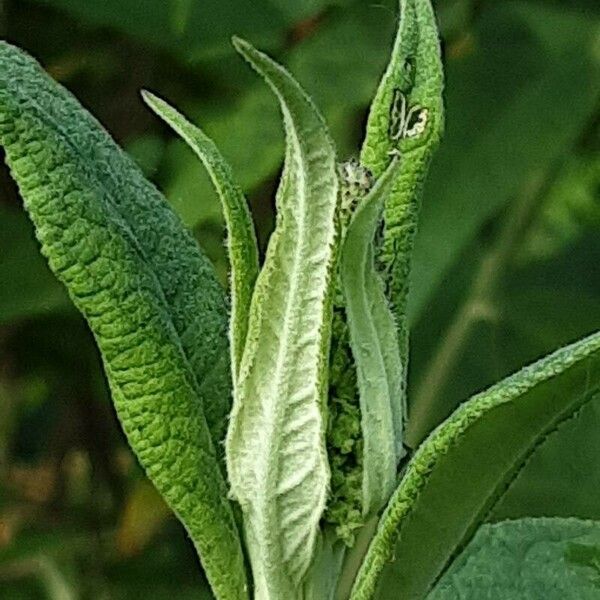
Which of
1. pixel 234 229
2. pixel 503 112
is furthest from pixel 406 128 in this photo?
pixel 503 112

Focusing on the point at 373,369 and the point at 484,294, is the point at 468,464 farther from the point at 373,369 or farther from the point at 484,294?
the point at 484,294

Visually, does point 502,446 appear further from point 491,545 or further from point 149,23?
point 149,23

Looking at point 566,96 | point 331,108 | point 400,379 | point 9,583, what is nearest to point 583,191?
point 566,96

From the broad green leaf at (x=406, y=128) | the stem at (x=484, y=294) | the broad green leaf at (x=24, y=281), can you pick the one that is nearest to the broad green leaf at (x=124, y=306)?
the broad green leaf at (x=406, y=128)

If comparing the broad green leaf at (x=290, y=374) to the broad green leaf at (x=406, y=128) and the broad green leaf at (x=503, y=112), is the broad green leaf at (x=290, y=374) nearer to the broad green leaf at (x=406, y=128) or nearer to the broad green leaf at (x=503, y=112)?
the broad green leaf at (x=406, y=128)

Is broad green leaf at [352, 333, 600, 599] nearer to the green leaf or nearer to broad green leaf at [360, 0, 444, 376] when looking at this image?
broad green leaf at [360, 0, 444, 376]

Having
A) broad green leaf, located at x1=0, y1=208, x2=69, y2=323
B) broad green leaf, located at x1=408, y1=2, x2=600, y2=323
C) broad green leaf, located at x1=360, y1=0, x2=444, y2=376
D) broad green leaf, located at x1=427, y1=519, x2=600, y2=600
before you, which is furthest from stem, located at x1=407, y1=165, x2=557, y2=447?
broad green leaf, located at x1=360, y1=0, x2=444, y2=376
